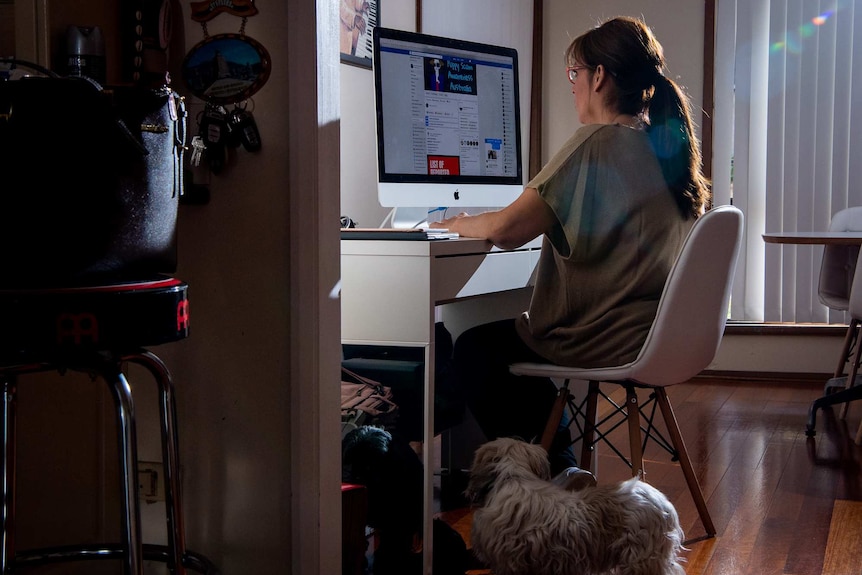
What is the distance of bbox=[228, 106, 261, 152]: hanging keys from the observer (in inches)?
63.1

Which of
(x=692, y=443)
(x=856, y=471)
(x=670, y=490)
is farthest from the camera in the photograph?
(x=692, y=443)

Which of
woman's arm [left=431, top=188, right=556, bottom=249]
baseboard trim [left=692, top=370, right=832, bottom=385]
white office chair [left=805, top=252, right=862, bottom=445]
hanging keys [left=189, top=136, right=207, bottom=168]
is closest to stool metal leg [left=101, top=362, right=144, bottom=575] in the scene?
hanging keys [left=189, top=136, right=207, bottom=168]

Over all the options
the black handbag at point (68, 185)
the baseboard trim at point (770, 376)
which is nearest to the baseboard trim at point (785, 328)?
the baseboard trim at point (770, 376)

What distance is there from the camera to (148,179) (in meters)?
1.21

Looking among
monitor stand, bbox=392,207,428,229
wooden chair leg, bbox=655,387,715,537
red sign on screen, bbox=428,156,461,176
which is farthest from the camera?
monitor stand, bbox=392,207,428,229

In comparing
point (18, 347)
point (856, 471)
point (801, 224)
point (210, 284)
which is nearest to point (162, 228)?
point (18, 347)

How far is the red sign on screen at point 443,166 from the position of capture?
93.1 inches

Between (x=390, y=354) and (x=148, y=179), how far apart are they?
2.92 feet

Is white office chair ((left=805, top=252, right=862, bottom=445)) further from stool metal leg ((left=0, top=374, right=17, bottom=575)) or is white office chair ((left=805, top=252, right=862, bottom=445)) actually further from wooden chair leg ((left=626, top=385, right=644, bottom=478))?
stool metal leg ((left=0, top=374, right=17, bottom=575))

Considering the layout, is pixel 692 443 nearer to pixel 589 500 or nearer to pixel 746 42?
pixel 589 500

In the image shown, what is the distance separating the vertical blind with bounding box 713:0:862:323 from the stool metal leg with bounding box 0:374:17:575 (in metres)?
3.88

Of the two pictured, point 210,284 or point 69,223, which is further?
point 210,284

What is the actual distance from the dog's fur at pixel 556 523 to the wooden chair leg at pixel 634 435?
21 cm

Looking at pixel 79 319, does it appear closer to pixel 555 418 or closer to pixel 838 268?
pixel 555 418
